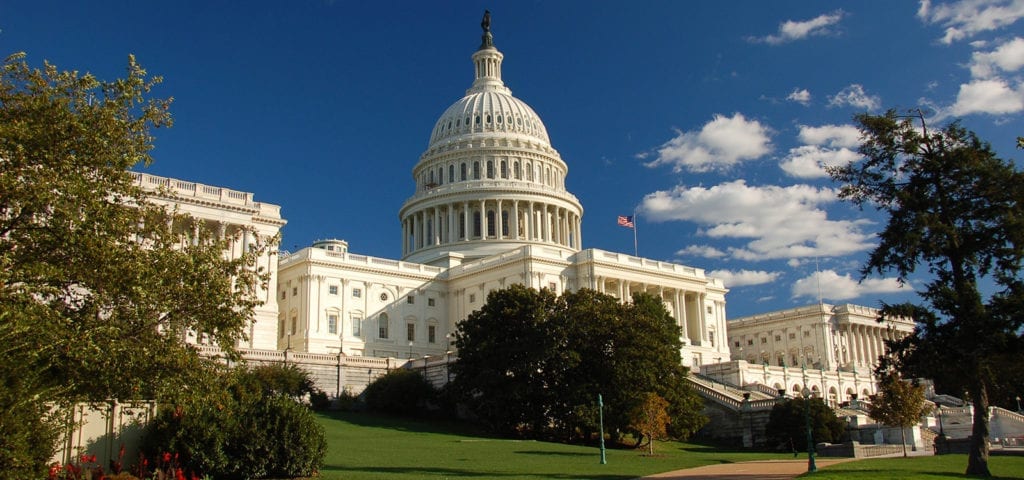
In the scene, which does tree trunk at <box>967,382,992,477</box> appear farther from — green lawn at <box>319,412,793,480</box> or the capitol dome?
the capitol dome

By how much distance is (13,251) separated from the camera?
23.1 m

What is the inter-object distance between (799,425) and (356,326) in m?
50.2

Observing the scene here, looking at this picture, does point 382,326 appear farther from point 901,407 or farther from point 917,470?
point 917,470

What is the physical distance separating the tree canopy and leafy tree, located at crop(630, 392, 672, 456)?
112cm

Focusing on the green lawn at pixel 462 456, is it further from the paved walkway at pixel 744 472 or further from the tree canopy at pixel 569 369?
the tree canopy at pixel 569 369

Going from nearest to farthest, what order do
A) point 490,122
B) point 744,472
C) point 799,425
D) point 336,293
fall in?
point 744,472
point 799,425
point 336,293
point 490,122

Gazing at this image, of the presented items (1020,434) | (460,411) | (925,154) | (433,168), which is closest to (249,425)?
(925,154)

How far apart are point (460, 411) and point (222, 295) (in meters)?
38.9

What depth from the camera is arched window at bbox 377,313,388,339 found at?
311 ft

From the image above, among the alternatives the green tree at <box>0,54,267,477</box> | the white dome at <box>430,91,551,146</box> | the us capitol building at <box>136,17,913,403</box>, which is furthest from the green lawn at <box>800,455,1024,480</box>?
the white dome at <box>430,91,551,146</box>

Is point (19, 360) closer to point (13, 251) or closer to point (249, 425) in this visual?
point (13, 251)

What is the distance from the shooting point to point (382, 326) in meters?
95.2

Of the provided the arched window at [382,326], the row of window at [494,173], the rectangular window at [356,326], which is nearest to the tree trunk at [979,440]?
the rectangular window at [356,326]

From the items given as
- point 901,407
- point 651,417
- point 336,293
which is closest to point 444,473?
point 651,417
